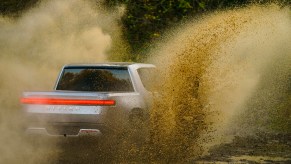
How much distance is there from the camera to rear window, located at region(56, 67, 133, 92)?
10820 mm

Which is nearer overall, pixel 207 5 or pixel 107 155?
pixel 107 155

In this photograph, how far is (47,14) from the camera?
66.9ft

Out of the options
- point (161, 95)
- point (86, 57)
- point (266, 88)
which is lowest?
point (161, 95)

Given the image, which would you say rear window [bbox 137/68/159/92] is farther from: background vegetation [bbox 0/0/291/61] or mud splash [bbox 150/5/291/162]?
background vegetation [bbox 0/0/291/61]

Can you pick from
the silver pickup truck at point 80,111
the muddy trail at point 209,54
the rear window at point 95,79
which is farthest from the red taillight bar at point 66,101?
the muddy trail at point 209,54

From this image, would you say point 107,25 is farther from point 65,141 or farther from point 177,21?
point 65,141

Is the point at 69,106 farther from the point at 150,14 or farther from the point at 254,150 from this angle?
Answer: the point at 150,14

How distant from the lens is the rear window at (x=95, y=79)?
10.8m

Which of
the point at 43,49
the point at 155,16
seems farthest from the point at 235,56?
the point at 43,49

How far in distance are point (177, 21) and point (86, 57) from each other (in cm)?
373

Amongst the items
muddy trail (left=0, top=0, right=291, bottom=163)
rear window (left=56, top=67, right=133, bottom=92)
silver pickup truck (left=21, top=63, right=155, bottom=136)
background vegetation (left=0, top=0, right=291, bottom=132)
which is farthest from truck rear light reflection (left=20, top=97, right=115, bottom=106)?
background vegetation (left=0, top=0, right=291, bottom=132)

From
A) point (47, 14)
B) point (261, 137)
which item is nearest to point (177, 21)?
point (47, 14)

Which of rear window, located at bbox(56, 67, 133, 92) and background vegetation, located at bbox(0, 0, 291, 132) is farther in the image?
background vegetation, located at bbox(0, 0, 291, 132)

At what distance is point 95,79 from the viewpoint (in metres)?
11.0
